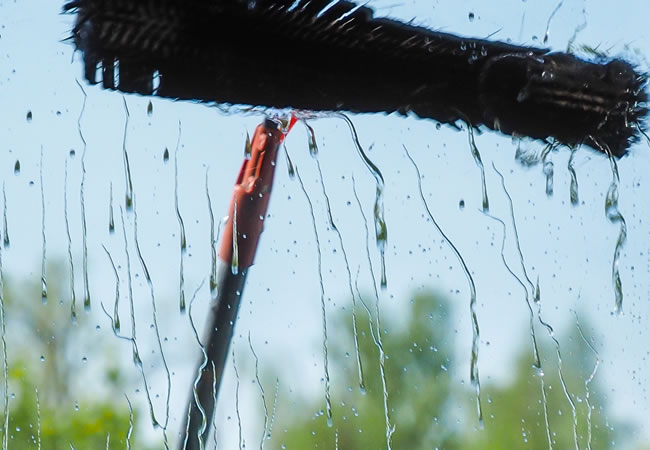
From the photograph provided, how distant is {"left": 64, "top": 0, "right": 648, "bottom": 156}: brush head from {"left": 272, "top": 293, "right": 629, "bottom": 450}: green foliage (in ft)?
2.70

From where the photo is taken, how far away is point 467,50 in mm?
1052

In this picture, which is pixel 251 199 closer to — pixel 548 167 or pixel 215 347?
pixel 215 347

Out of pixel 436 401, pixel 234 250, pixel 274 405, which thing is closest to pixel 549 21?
pixel 234 250

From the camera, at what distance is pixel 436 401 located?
234cm

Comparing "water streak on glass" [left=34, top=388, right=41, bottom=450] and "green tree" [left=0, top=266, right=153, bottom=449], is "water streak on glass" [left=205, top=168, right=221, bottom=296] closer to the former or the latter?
"green tree" [left=0, top=266, right=153, bottom=449]

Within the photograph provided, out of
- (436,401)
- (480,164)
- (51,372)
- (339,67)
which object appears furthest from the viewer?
(436,401)

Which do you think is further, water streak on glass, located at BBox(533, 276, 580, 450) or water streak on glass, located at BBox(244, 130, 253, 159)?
water streak on glass, located at BBox(533, 276, 580, 450)

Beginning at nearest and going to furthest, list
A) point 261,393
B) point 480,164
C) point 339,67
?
point 339,67 → point 480,164 → point 261,393

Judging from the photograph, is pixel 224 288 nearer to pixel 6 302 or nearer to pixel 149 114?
pixel 149 114

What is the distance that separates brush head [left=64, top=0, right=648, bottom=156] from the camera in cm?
94

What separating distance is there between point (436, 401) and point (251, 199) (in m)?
1.30

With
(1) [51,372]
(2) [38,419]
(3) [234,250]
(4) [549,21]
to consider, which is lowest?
(2) [38,419]

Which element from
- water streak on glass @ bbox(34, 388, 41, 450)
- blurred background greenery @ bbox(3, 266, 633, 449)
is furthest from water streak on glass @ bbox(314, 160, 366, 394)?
water streak on glass @ bbox(34, 388, 41, 450)

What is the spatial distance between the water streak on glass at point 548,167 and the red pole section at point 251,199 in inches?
17.3
